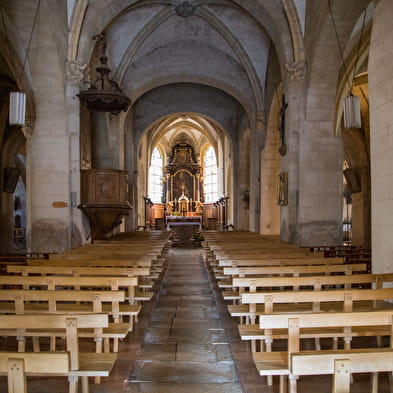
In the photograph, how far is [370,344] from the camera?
189 inches

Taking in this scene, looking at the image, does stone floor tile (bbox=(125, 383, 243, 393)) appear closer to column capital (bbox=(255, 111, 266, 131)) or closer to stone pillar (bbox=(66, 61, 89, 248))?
stone pillar (bbox=(66, 61, 89, 248))

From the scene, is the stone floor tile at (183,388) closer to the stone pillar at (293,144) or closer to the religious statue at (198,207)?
the stone pillar at (293,144)

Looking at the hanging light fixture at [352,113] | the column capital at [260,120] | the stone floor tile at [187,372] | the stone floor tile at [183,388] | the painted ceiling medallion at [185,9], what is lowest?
the stone floor tile at [187,372]

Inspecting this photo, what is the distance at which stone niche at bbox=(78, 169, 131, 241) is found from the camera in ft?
37.1

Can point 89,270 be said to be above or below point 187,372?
above

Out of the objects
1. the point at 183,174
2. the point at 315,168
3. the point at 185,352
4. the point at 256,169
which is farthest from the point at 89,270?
the point at 183,174

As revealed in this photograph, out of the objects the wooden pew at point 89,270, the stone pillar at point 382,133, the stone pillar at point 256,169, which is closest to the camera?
the wooden pew at point 89,270

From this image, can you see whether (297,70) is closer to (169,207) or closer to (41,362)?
(41,362)

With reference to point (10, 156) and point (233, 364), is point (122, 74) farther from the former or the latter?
point (233, 364)

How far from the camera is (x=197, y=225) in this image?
23.7 m

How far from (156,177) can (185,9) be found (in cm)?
2129

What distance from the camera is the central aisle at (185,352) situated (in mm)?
3809

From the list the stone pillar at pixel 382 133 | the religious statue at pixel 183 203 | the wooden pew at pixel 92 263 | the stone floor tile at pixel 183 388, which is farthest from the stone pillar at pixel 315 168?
the religious statue at pixel 183 203

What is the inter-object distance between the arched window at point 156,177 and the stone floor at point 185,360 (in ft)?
88.9
